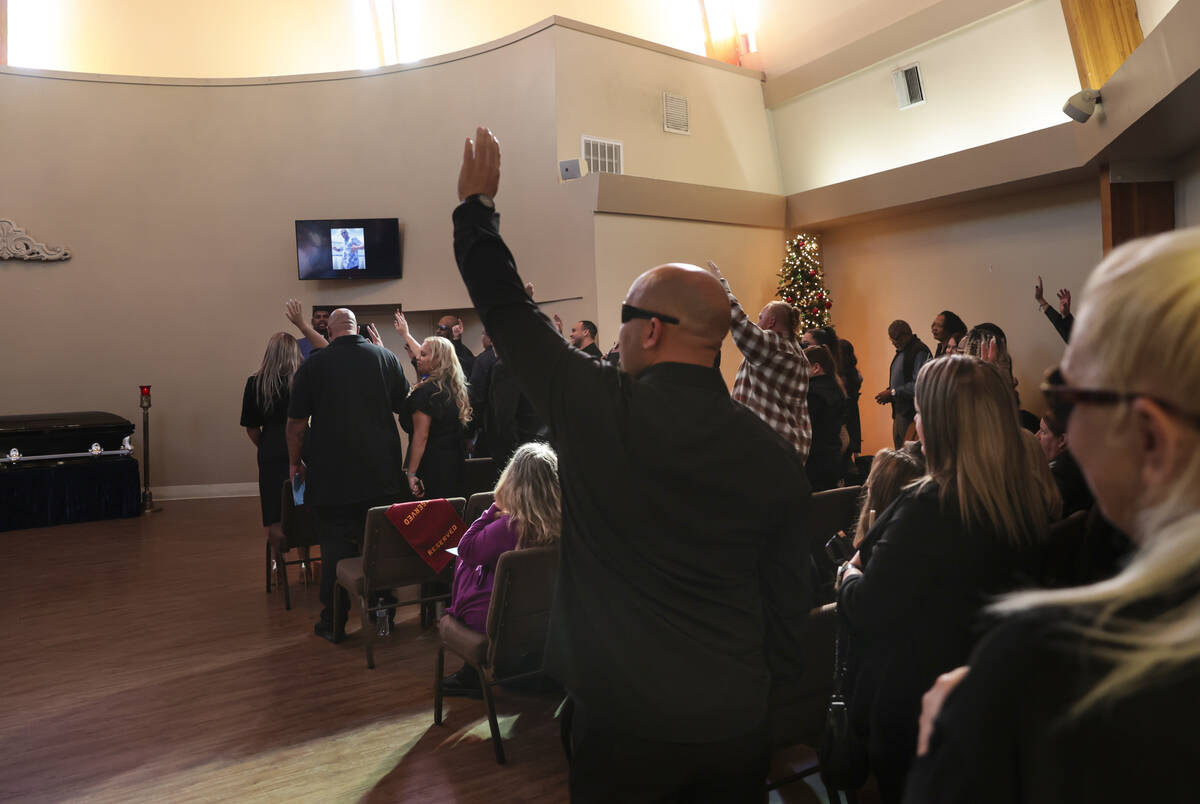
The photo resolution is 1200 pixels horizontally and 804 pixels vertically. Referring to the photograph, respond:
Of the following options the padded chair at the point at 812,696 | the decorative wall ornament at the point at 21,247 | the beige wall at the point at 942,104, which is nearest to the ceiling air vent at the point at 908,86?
the beige wall at the point at 942,104

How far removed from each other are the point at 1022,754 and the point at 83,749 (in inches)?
149

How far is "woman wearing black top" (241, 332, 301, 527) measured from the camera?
544 cm

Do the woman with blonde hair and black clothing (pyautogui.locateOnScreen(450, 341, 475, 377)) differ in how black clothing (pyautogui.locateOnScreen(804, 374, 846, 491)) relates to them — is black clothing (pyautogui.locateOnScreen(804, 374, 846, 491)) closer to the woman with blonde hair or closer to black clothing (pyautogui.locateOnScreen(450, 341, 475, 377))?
black clothing (pyautogui.locateOnScreen(450, 341, 475, 377))

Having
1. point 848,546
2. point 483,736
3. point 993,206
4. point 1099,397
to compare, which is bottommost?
point 483,736

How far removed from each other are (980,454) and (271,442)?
4727mm

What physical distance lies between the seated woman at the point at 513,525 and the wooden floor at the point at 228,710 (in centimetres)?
55

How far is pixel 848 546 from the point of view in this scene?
3.11 metres

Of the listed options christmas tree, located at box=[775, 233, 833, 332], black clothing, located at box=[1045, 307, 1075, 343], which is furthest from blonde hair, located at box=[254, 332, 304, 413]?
black clothing, located at box=[1045, 307, 1075, 343]

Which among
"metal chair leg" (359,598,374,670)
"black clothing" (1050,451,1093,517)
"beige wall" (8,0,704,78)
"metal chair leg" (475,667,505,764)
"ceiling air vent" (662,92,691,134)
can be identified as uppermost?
"beige wall" (8,0,704,78)

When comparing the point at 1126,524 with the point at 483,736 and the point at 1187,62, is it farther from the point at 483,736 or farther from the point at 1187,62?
the point at 1187,62

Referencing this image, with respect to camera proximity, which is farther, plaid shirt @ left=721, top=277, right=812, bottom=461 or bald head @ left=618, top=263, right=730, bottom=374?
plaid shirt @ left=721, top=277, right=812, bottom=461

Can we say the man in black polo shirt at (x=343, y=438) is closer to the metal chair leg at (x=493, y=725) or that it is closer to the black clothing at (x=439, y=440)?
the black clothing at (x=439, y=440)

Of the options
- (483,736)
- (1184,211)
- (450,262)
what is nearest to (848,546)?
(483,736)

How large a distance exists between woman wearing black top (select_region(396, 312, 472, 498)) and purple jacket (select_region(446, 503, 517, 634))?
4.94 feet
